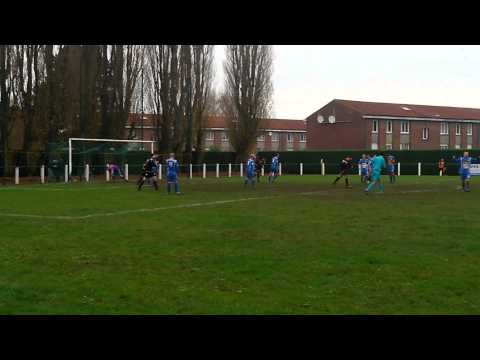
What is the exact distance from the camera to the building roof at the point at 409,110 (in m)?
73.3

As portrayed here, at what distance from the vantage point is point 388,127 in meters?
73.1

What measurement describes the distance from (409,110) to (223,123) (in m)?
24.7

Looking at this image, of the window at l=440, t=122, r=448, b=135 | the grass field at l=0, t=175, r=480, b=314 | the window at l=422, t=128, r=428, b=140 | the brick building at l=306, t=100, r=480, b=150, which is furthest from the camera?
the window at l=440, t=122, r=448, b=135

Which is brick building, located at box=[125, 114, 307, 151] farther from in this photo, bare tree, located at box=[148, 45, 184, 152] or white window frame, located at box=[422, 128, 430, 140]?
bare tree, located at box=[148, 45, 184, 152]

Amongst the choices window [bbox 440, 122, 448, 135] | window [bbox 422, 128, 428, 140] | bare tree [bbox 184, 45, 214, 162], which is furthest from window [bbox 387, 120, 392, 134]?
bare tree [bbox 184, 45, 214, 162]

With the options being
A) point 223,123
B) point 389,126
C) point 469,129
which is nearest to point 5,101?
point 223,123

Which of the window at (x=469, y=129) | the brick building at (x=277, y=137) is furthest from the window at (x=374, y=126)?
the brick building at (x=277, y=137)

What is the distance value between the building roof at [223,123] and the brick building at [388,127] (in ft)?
23.3

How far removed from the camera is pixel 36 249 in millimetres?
10461

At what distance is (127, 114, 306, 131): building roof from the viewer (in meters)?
51.5

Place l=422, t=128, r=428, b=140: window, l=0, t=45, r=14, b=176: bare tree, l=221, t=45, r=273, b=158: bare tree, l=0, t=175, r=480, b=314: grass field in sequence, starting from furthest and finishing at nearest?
l=422, t=128, r=428, b=140: window < l=221, t=45, r=273, b=158: bare tree < l=0, t=45, r=14, b=176: bare tree < l=0, t=175, r=480, b=314: grass field

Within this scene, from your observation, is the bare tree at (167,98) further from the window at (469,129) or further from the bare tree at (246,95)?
the window at (469,129)

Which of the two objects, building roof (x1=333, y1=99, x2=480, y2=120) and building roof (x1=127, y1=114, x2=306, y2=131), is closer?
building roof (x1=127, y1=114, x2=306, y2=131)
